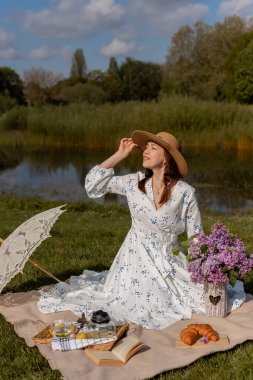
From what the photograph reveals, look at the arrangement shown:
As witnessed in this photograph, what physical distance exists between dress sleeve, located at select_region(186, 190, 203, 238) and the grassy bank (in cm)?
1691

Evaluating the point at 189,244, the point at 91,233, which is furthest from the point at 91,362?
the point at 91,233

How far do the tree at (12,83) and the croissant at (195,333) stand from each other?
43041 mm

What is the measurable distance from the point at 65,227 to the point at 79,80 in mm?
47578

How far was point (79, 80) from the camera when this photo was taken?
5500 centimetres

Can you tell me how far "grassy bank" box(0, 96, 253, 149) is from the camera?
21.9m

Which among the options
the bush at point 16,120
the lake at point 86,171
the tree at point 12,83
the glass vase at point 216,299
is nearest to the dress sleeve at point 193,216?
the glass vase at point 216,299

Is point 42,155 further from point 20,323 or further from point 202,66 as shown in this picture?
point 202,66

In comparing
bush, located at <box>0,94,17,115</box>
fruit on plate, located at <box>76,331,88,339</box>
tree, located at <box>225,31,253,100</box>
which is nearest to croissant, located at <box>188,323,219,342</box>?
fruit on plate, located at <box>76,331,88,339</box>

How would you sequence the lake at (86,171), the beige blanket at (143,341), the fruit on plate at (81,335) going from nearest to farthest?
the beige blanket at (143,341)
the fruit on plate at (81,335)
the lake at (86,171)

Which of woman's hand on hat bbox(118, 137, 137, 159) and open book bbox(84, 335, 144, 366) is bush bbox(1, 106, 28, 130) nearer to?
woman's hand on hat bbox(118, 137, 137, 159)

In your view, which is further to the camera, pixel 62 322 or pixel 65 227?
pixel 65 227

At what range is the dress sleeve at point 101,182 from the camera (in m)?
4.98

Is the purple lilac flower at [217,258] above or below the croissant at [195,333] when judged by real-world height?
above

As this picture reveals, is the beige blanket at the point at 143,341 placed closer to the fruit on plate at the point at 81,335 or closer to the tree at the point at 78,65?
the fruit on plate at the point at 81,335
